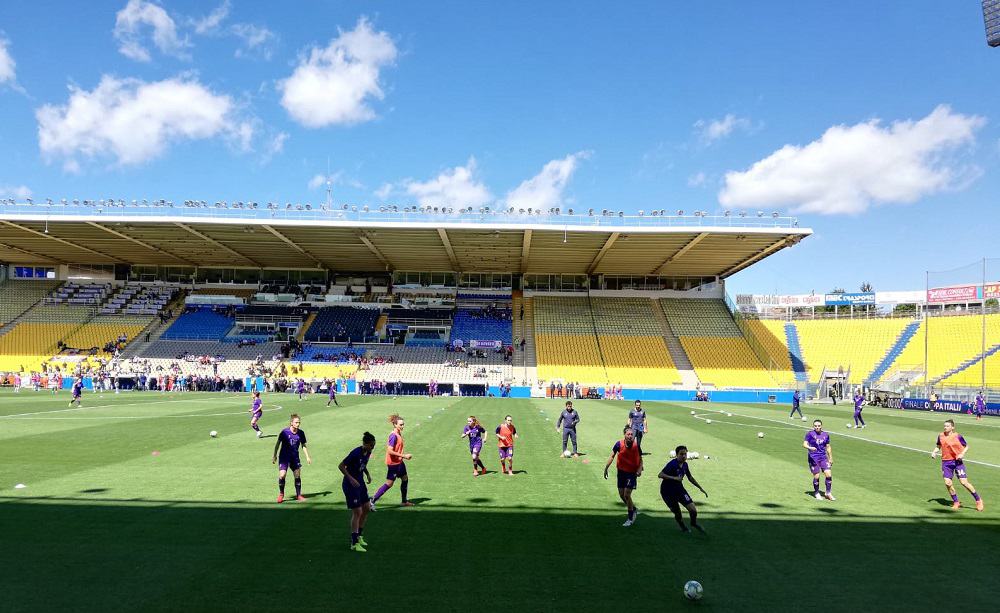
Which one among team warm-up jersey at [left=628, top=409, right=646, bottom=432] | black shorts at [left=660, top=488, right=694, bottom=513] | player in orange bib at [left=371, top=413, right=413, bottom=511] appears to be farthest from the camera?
team warm-up jersey at [left=628, top=409, right=646, bottom=432]

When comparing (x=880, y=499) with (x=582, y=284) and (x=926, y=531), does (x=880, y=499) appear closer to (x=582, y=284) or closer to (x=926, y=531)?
(x=926, y=531)

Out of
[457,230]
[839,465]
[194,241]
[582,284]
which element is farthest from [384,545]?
[582,284]

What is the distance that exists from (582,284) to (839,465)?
160 feet

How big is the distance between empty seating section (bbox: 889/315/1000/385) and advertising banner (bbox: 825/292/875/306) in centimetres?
849

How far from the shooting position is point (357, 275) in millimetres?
64312

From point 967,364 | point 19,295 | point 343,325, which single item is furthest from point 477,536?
point 19,295

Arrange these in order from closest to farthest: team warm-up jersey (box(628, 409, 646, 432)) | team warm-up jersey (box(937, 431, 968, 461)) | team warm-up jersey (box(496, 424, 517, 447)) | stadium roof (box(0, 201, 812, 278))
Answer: team warm-up jersey (box(937, 431, 968, 461))
team warm-up jersey (box(496, 424, 517, 447))
team warm-up jersey (box(628, 409, 646, 432))
stadium roof (box(0, 201, 812, 278))

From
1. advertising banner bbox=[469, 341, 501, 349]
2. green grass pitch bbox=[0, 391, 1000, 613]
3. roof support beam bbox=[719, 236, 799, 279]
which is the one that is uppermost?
roof support beam bbox=[719, 236, 799, 279]

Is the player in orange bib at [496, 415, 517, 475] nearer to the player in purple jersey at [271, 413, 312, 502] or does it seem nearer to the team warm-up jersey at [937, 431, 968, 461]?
the player in purple jersey at [271, 413, 312, 502]

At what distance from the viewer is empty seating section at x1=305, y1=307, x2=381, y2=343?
57.7 metres

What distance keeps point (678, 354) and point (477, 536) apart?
4997 cm

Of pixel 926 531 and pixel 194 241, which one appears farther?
pixel 194 241

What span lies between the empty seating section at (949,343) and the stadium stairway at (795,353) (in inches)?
276

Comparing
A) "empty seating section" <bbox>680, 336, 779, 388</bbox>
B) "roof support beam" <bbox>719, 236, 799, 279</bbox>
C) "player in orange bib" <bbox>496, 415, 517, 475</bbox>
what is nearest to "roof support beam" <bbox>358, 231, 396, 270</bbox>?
"empty seating section" <bbox>680, 336, 779, 388</bbox>
